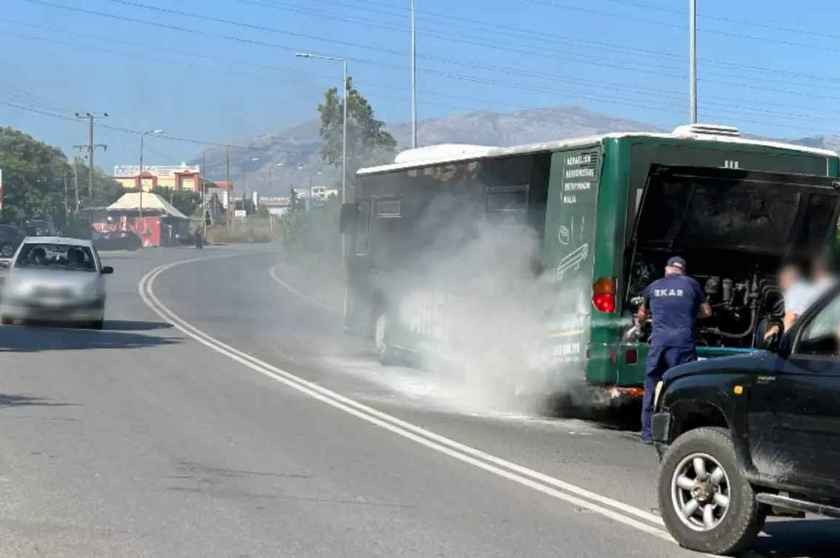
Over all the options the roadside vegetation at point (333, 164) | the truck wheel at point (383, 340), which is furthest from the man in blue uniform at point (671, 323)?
the roadside vegetation at point (333, 164)

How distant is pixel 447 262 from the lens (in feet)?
55.5

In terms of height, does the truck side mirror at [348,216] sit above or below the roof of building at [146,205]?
below

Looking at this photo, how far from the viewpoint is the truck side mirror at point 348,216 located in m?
21.3

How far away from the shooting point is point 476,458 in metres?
11.3

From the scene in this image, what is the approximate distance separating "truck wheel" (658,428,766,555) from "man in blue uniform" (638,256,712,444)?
11.3 feet

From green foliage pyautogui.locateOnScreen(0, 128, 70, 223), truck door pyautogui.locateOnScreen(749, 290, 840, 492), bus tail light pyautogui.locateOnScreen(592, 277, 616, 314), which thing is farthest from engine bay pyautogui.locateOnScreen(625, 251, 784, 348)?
green foliage pyautogui.locateOnScreen(0, 128, 70, 223)

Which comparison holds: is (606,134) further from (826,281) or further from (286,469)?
(286,469)

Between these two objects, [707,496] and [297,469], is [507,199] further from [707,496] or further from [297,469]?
[707,496]

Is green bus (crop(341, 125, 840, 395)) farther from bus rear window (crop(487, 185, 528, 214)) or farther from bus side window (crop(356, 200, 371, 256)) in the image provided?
bus side window (crop(356, 200, 371, 256))

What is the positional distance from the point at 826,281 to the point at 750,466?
6465 millimetres

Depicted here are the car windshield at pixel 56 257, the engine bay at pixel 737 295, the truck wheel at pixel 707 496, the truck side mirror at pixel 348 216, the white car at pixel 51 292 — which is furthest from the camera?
the car windshield at pixel 56 257

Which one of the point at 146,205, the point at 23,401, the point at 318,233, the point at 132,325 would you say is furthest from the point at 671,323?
the point at 146,205

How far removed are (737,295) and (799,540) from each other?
5.28m

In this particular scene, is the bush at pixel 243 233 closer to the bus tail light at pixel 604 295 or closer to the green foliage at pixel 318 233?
the green foliage at pixel 318 233
